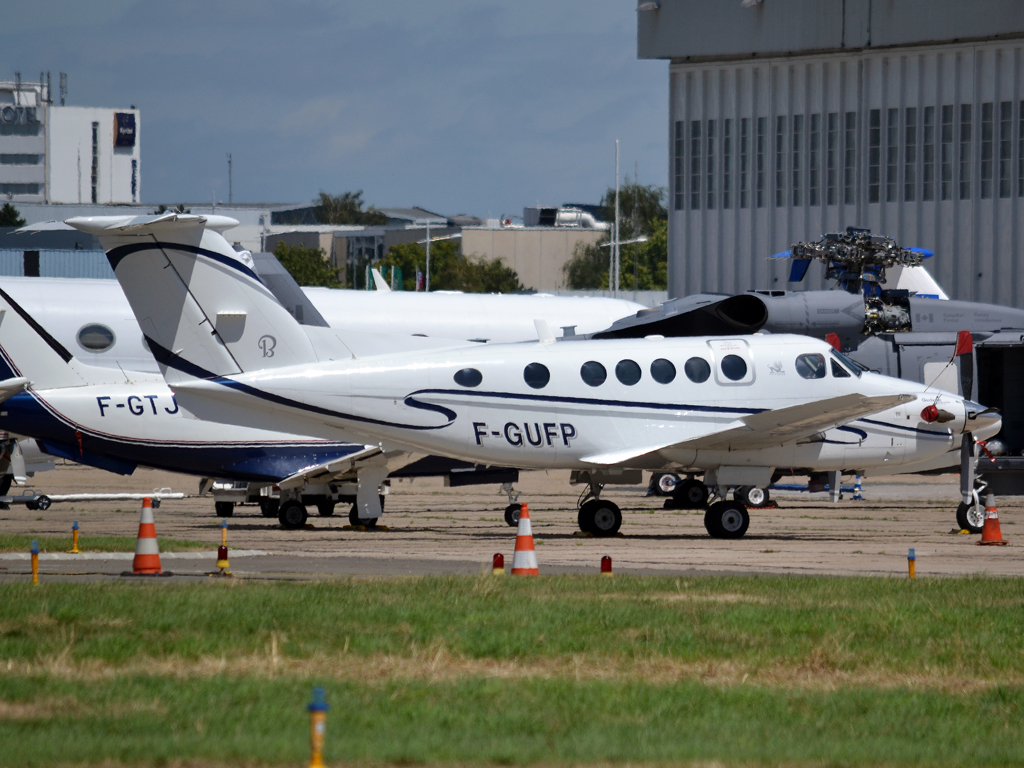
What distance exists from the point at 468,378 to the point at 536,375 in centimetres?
108

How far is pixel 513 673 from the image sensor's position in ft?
32.6

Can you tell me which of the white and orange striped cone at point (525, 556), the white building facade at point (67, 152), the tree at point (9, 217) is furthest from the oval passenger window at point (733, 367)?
the white building facade at point (67, 152)

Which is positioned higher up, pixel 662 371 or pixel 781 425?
pixel 662 371

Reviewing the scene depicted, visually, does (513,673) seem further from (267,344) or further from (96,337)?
(96,337)

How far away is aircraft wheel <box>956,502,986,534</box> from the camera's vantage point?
77.7 ft

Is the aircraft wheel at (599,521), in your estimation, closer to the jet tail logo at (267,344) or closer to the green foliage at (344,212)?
the jet tail logo at (267,344)

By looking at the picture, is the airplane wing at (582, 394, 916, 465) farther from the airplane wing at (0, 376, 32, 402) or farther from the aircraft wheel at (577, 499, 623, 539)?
the airplane wing at (0, 376, 32, 402)

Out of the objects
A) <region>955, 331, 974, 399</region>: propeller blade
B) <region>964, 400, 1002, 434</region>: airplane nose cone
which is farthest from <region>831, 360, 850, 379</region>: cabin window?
<region>955, 331, 974, 399</region>: propeller blade

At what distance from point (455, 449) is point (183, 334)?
438 centimetres

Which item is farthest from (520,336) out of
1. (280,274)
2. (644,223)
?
(644,223)

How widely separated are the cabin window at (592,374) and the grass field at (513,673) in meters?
7.85

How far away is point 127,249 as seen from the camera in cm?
2017

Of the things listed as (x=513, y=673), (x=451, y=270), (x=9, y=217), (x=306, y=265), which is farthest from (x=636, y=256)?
(x=513, y=673)

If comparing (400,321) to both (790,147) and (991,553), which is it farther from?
(790,147)
